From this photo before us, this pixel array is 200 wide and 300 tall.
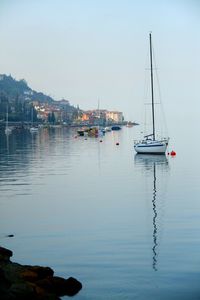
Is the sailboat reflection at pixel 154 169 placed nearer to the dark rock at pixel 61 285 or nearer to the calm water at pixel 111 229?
the calm water at pixel 111 229

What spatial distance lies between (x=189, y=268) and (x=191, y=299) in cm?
234

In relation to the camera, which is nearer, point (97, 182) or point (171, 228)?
point (171, 228)

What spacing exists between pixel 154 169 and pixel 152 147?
14550 millimetres

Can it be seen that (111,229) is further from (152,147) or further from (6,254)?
(152,147)

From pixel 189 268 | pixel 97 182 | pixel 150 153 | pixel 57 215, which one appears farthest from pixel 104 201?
pixel 150 153

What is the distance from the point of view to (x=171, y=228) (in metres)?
18.8

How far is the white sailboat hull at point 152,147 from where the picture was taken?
56875 millimetres

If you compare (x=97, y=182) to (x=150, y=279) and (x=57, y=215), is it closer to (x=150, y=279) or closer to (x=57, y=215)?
(x=57, y=215)

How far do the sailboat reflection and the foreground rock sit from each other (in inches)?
124

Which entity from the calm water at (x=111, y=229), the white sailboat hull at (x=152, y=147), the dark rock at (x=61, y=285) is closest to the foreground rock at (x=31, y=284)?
the dark rock at (x=61, y=285)

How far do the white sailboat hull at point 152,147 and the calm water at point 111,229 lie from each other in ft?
62.4

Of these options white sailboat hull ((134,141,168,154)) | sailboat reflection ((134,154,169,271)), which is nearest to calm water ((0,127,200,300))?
sailboat reflection ((134,154,169,271))

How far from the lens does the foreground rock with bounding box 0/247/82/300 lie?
33.5 feet

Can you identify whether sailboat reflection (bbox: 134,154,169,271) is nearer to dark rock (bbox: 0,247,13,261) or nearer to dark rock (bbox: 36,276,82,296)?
dark rock (bbox: 36,276,82,296)
